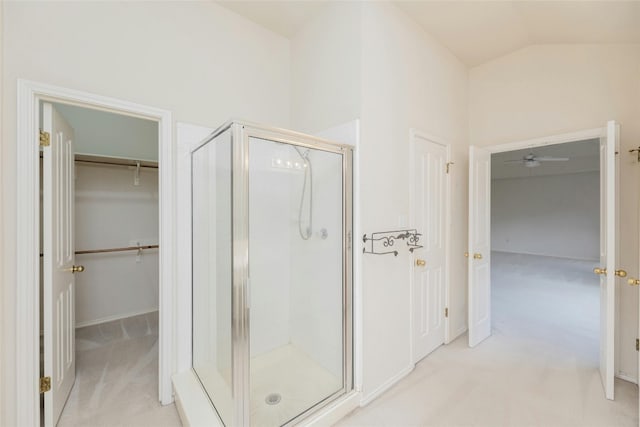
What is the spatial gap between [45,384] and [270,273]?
1.53 m

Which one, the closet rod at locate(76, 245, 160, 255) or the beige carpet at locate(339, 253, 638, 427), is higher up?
the closet rod at locate(76, 245, 160, 255)

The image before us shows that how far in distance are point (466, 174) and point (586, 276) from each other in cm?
516

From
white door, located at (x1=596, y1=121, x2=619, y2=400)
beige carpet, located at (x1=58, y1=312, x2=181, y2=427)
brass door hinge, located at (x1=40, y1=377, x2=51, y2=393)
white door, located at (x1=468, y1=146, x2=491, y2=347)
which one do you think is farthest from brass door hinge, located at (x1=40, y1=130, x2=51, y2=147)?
white door, located at (x1=596, y1=121, x2=619, y2=400)

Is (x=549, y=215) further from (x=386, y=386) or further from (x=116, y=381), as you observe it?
(x=116, y=381)

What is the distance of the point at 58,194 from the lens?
1865mm

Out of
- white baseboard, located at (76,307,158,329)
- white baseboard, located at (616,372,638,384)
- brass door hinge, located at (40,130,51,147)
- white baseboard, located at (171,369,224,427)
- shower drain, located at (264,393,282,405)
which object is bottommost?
white baseboard, located at (616,372,638,384)

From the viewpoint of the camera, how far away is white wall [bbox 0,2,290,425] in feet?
5.01

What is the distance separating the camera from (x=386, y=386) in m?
2.16

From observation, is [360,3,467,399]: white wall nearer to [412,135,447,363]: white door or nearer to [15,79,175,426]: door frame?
[412,135,447,363]: white door

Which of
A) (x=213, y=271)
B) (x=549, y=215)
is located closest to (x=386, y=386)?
(x=213, y=271)

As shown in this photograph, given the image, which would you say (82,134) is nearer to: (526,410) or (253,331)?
(253,331)

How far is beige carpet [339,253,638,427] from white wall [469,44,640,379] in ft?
1.60

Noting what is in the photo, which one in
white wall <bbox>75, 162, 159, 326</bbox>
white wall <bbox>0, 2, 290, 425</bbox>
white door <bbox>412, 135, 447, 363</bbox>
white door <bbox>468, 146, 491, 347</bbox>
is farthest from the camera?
white wall <bbox>75, 162, 159, 326</bbox>

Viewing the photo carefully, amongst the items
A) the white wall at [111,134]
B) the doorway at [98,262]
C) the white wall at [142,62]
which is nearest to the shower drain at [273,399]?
the doorway at [98,262]
